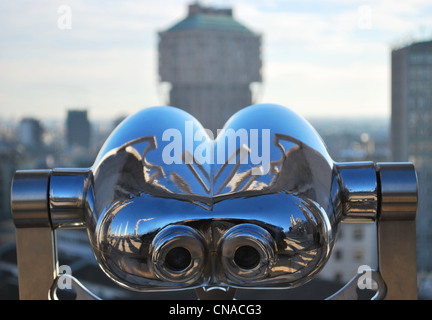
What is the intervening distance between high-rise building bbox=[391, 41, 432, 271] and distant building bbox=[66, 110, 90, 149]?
922 cm

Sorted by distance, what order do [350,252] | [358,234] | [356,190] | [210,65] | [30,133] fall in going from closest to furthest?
[356,190]
[350,252]
[358,234]
[30,133]
[210,65]

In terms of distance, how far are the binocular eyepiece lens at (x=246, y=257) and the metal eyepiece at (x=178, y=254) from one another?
0.04m

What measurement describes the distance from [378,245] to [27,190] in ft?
1.58

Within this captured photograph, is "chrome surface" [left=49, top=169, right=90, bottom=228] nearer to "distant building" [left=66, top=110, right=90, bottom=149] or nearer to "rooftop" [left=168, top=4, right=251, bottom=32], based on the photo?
"distant building" [left=66, top=110, right=90, bottom=149]

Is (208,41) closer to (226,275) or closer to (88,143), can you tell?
(88,143)

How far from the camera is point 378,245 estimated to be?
936 millimetres

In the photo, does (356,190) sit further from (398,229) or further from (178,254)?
(178,254)

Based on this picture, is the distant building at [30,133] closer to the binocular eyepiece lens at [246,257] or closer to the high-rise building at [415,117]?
the high-rise building at [415,117]

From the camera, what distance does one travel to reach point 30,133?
2044 cm

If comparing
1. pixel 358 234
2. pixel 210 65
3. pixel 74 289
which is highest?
pixel 210 65

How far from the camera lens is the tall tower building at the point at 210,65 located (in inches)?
1039

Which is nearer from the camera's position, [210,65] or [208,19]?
[210,65]

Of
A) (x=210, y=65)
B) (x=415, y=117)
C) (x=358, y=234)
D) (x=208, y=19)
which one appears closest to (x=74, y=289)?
(x=358, y=234)

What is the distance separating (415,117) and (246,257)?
20.8m
